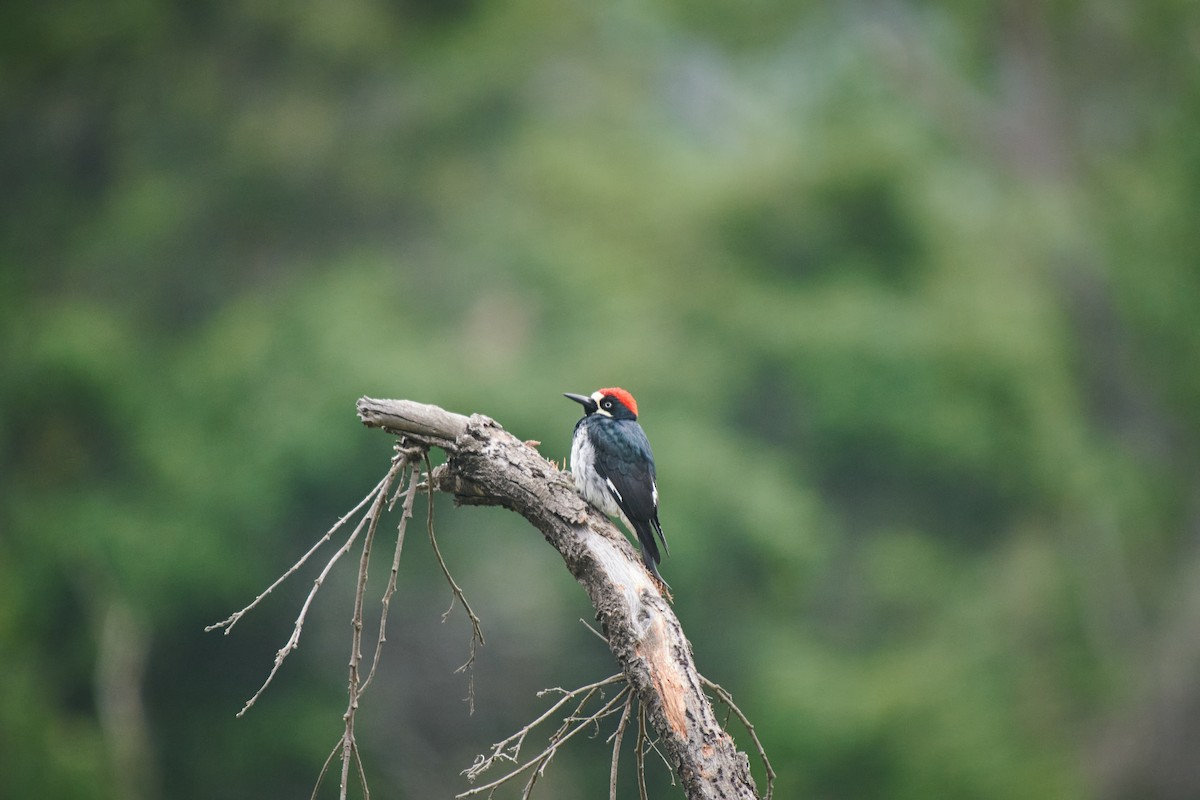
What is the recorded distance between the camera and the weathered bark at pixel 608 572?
404 cm

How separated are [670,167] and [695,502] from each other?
9.72 m

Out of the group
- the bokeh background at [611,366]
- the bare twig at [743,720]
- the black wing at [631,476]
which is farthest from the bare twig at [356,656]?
the bokeh background at [611,366]

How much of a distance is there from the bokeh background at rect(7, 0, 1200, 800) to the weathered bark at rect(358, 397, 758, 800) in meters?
11.3

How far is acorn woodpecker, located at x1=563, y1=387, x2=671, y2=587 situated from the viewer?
238 inches

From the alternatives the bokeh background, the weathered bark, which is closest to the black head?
the weathered bark

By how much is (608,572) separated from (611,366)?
1337 centimetres

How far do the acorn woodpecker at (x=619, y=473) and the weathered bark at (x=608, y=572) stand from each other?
130 centimetres

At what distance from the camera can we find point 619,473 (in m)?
6.15

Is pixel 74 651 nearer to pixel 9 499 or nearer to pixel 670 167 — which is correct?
pixel 9 499

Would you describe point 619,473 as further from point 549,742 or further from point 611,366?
point 611,366

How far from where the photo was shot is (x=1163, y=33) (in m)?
21.9

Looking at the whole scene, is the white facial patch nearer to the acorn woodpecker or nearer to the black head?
the black head

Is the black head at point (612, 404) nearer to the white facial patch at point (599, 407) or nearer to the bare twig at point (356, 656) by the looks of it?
the white facial patch at point (599, 407)

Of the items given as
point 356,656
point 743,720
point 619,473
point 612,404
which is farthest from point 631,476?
point 356,656
